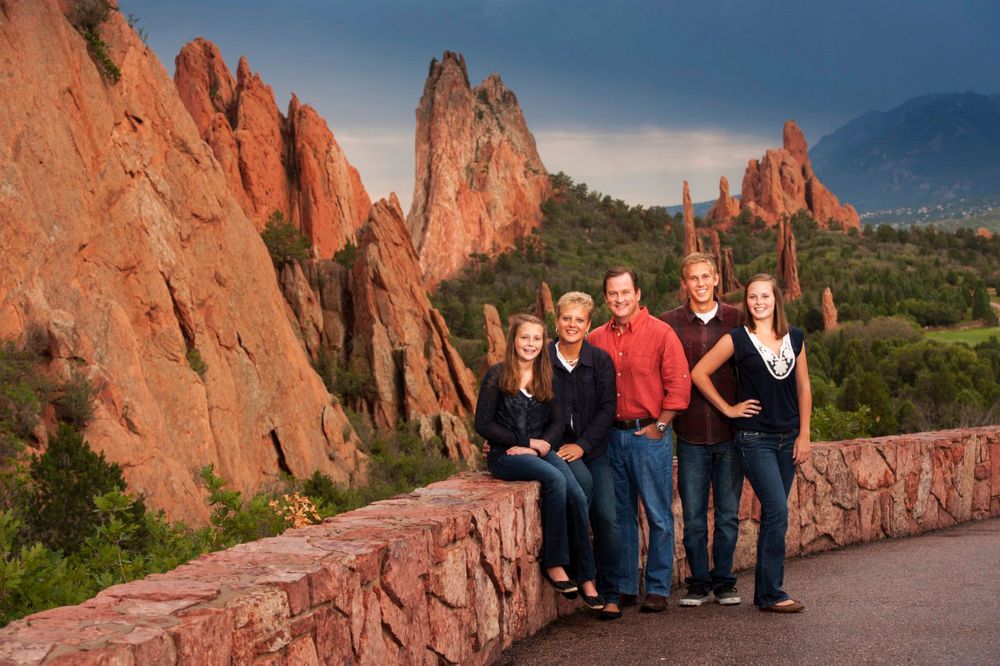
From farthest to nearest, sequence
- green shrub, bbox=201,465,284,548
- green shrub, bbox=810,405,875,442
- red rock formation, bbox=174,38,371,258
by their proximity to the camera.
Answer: red rock formation, bbox=174,38,371,258 → green shrub, bbox=810,405,875,442 → green shrub, bbox=201,465,284,548

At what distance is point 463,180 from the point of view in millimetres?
119875

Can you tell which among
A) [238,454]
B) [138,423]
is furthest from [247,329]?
[138,423]

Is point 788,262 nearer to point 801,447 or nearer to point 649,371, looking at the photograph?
point 801,447

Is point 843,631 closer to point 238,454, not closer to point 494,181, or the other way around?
point 238,454

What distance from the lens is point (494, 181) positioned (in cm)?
12562

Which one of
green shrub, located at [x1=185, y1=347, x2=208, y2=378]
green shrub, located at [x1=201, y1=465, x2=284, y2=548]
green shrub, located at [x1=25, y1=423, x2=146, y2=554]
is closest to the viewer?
green shrub, located at [x1=201, y1=465, x2=284, y2=548]

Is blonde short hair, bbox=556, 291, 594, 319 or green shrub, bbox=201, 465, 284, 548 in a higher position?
blonde short hair, bbox=556, 291, 594, 319

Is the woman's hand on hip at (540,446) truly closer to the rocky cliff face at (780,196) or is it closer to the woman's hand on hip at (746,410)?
the woman's hand on hip at (746,410)

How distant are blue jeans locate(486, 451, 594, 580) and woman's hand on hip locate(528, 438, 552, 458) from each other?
0.04 metres

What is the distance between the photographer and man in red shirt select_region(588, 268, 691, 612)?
6359mm

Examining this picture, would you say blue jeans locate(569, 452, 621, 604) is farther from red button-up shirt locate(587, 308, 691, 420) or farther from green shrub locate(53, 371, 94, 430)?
green shrub locate(53, 371, 94, 430)

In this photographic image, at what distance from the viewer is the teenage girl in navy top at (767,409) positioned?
6309mm

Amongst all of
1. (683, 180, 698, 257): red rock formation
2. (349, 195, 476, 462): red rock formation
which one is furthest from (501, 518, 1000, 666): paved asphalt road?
(683, 180, 698, 257): red rock formation

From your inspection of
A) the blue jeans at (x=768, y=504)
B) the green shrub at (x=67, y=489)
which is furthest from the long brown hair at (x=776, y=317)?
the green shrub at (x=67, y=489)
